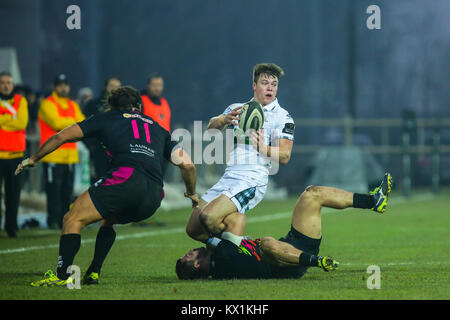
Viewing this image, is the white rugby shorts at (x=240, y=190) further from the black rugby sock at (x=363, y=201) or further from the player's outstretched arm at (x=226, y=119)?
the black rugby sock at (x=363, y=201)

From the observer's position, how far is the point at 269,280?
8352mm

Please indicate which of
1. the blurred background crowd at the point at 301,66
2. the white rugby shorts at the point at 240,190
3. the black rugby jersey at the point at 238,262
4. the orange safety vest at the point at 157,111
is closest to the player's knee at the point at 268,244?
the black rugby jersey at the point at 238,262

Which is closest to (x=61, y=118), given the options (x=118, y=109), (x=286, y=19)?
(x=118, y=109)

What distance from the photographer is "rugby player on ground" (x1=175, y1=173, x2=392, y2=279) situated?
8.25 m

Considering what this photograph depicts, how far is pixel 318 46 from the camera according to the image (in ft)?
116

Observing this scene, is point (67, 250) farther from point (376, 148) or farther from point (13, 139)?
point (376, 148)

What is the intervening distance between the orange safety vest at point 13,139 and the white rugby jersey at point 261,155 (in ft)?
17.0

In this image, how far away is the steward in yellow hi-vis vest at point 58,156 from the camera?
1402cm

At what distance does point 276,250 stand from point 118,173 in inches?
61.4

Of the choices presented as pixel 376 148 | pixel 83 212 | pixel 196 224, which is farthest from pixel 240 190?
pixel 376 148

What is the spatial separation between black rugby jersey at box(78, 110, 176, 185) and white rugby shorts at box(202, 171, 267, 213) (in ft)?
3.25

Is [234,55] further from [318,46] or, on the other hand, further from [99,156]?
[99,156]

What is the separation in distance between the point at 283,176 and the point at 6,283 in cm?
2013

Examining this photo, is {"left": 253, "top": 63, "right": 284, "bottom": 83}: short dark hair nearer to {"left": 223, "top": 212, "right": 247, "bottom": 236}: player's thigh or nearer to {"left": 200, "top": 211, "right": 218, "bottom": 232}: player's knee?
{"left": 223, "top": 212, "right": 247, "bottom": 236}: player's thigh
